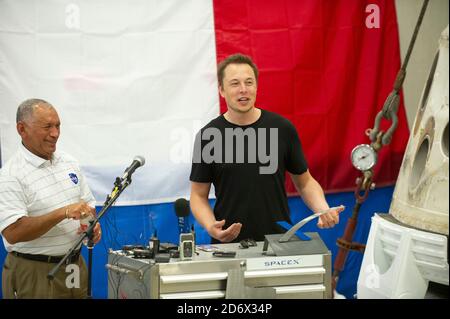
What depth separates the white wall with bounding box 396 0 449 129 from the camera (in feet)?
20.7

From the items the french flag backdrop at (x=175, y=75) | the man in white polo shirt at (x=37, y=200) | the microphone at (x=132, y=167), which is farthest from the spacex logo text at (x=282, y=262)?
the french flag backdrop at (x=175, y=75)

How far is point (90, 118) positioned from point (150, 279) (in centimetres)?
279

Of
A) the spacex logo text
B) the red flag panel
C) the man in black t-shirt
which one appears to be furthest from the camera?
the red flag panel

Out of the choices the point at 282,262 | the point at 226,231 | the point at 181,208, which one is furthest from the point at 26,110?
the point at 282,262

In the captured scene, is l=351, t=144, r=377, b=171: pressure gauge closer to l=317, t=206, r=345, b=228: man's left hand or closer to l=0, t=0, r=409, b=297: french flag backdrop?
l=0, t=0, r=409, b=297: french flag backdrop

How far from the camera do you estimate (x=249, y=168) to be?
14.1 feet

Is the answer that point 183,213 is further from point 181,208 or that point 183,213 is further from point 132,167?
point 132,167

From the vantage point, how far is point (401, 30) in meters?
6.31

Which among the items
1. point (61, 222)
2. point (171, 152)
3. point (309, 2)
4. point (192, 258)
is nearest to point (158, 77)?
point (171, 152)

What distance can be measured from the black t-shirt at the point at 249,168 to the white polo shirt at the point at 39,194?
0.83 meters

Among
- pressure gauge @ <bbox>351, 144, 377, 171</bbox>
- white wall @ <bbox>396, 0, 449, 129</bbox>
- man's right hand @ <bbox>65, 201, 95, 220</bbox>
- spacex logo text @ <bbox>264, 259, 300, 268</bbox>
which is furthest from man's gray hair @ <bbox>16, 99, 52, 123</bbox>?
white wall @ <bbox>396, 0, 449, 129</bbox>

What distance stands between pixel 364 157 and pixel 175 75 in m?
1.72

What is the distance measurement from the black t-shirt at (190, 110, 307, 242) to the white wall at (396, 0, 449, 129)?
2379 mm

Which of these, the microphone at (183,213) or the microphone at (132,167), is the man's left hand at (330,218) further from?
the microphone at (132,167)
